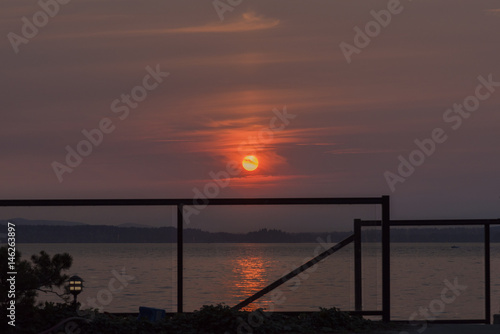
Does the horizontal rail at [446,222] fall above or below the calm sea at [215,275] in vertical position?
above

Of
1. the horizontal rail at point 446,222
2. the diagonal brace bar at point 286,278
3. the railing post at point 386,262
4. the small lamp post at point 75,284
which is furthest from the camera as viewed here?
the horizontal rail at point 446,222

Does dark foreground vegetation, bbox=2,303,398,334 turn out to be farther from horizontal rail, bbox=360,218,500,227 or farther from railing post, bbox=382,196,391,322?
horizontal rail, bbox=360,218,500,227

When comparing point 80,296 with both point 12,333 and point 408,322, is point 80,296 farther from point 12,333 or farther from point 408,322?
point 408,322

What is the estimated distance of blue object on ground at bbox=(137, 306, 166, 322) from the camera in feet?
30.8

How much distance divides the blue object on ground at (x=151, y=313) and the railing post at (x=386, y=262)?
2904 mm

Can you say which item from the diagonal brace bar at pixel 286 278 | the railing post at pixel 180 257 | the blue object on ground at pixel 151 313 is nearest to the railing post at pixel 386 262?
the diagonal brace bar at pixel 286 278

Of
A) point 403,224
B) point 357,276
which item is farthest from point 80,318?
point 403,224

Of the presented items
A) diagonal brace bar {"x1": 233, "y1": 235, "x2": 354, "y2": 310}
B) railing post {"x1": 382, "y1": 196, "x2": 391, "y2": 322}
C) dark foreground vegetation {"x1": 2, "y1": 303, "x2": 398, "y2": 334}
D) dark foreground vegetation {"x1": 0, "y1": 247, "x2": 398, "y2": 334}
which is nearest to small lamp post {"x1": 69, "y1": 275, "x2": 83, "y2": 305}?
dark foreground vegetation {"x1": 0, "y1": 247, "x2": 398, "y2": 334}

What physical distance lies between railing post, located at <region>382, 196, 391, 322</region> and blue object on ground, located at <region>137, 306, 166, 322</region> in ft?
9.53

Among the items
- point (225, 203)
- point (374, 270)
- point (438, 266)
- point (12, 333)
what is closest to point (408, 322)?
point (374, 270)

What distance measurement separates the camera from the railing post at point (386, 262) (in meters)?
9.85

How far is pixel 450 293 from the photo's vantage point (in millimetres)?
26281

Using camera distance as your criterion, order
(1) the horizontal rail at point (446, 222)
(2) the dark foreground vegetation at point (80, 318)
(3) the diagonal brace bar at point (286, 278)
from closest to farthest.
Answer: (2) the dark foreground vegetation at point (80, 318), (3) the diagonal brace bar at point (286, 278), (1) the horizontal rail at point (446, 222)

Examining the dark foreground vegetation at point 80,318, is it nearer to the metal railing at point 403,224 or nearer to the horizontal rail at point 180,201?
the metal railing at point 403,224
